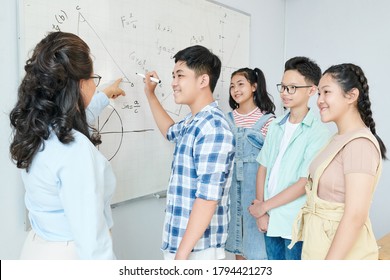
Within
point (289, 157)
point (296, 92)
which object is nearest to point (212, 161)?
point (289, 157)

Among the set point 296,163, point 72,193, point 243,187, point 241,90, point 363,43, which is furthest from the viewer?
point 363,43

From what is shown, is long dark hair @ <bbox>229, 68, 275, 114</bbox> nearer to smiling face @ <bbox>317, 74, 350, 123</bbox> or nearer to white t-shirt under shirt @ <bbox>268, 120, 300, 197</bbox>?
A: white t-shirt under shirt @ <bbox>268, 120, 300, 197</bbox>

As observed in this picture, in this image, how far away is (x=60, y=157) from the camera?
91 cm

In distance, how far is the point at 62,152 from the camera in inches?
36.0

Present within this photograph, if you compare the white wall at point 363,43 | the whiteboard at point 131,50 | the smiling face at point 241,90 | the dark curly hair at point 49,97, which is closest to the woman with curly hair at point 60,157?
the dark curly hair at point 49,97

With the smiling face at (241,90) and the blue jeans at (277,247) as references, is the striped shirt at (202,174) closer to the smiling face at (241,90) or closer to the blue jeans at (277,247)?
the blue jeans at (277,247)

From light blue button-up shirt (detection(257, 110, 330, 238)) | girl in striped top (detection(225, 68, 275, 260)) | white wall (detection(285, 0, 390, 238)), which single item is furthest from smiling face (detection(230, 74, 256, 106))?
white wall (detection(285, 0, 390, 238))

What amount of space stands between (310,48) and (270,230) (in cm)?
196

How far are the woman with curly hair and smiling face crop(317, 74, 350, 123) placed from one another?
75 centimetres

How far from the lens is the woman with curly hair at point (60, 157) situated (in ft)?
2.99

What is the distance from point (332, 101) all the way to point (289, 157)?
0.44 meters

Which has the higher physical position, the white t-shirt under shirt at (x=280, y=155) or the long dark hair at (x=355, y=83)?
the long dark hair at (x=355, y=83)

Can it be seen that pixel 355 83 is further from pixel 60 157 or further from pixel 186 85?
pixel 60 157

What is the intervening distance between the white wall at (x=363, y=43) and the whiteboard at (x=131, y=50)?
1270 millimetres
